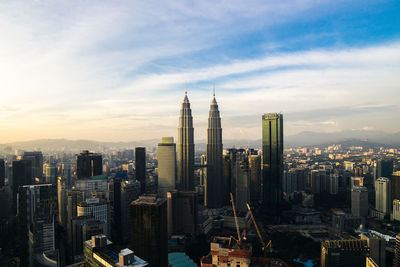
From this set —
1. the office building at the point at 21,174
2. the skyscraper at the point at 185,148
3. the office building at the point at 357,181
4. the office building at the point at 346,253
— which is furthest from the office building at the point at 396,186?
the office building at the point at 21,174

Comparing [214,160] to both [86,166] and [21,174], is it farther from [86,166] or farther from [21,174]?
[21,174]

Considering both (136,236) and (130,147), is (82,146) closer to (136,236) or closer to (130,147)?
(130,147)

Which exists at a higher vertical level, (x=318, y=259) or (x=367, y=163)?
(x=367, y=163)

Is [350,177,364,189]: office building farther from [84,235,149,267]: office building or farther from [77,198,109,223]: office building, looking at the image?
[84,235,149,267]: office building

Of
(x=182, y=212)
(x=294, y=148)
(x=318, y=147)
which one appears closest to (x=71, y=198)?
(x=182, y=212)

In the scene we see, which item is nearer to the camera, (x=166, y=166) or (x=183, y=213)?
(x=183, y=213)

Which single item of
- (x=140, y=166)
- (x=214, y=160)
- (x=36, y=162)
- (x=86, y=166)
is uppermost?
(x=36, y=162)

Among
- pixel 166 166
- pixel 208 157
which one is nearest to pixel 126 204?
pixel 166 166
